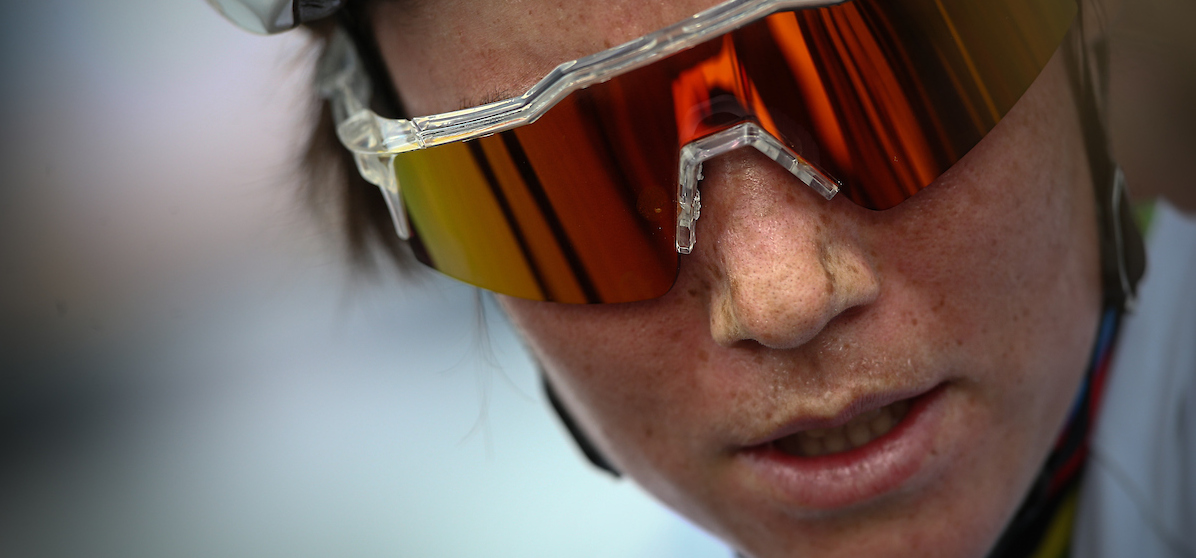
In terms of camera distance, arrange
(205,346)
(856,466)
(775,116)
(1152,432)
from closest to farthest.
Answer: (775,116), (856,466), (1152,432), (205,346)

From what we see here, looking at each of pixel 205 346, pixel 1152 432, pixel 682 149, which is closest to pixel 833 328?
pixel 682 149

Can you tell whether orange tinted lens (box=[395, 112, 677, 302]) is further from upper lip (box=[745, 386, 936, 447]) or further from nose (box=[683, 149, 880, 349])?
upper lip (box=[745, 386, 936, 447])

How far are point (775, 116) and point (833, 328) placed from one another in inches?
6.5

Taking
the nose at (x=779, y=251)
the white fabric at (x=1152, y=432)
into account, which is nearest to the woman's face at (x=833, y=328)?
the nose at (x=779, y=251)

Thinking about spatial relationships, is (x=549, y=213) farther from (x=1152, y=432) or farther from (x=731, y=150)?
(x=1152, y=432)

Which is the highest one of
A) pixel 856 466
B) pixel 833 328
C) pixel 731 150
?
pixel 731 150

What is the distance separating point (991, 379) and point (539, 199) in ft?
1.31

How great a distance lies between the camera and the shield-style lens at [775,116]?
55 centimetres

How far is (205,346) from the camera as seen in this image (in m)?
2.37

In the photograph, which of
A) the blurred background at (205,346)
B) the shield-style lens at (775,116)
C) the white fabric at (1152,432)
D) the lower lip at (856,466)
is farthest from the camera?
the blurred background at (205,346)

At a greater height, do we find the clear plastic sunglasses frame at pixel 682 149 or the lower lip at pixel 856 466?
the clear plastic sunglasses frame at pixel 682 149

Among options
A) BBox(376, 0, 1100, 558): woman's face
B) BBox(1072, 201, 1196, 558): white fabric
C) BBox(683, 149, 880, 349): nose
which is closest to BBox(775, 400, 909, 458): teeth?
BBox(376, 0, 1100, 558): woman's face

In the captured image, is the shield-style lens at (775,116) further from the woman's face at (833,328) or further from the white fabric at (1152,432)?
the white fabric at (1152,432)

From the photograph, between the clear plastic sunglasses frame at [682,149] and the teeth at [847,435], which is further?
the teeth at [847,435]
